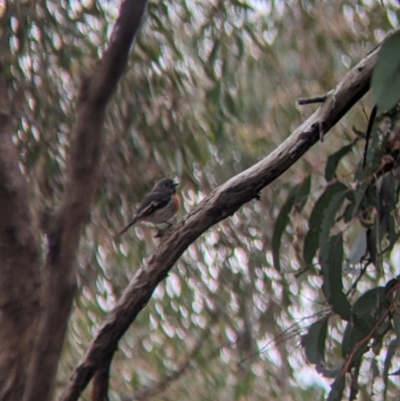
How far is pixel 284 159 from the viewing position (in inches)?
72.5

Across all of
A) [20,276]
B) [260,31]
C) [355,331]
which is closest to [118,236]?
[260,31]

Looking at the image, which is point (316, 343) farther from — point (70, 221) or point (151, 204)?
point (151, 204)

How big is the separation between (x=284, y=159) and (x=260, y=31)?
5.48 feet

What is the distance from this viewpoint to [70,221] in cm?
204

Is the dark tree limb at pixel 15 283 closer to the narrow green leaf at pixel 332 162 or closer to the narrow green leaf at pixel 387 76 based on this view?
the narrow green leaf at pixel 332 162

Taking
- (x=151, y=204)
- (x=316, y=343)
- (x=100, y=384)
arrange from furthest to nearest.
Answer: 1. (x=151, y=204)
2. (x=100, y=384)
3. (x=316, y=343)

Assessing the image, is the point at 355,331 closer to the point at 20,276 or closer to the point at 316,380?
the point at 20,276

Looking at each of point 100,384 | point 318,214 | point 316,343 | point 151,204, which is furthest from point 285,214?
point 151,204

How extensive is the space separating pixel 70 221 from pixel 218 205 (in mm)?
361

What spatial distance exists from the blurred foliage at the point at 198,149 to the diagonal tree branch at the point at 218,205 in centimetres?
110

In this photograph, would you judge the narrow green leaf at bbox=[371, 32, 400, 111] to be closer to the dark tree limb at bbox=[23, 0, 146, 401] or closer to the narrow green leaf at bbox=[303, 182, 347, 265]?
the narrow green leaf at bbox=[303, 182, 347, 265]

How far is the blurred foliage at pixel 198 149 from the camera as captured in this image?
3.15 m

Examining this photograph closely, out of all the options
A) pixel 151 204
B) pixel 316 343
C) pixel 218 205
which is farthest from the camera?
pixel 151 204

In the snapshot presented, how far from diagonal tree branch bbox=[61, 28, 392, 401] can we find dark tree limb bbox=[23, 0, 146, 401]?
0.08 m
